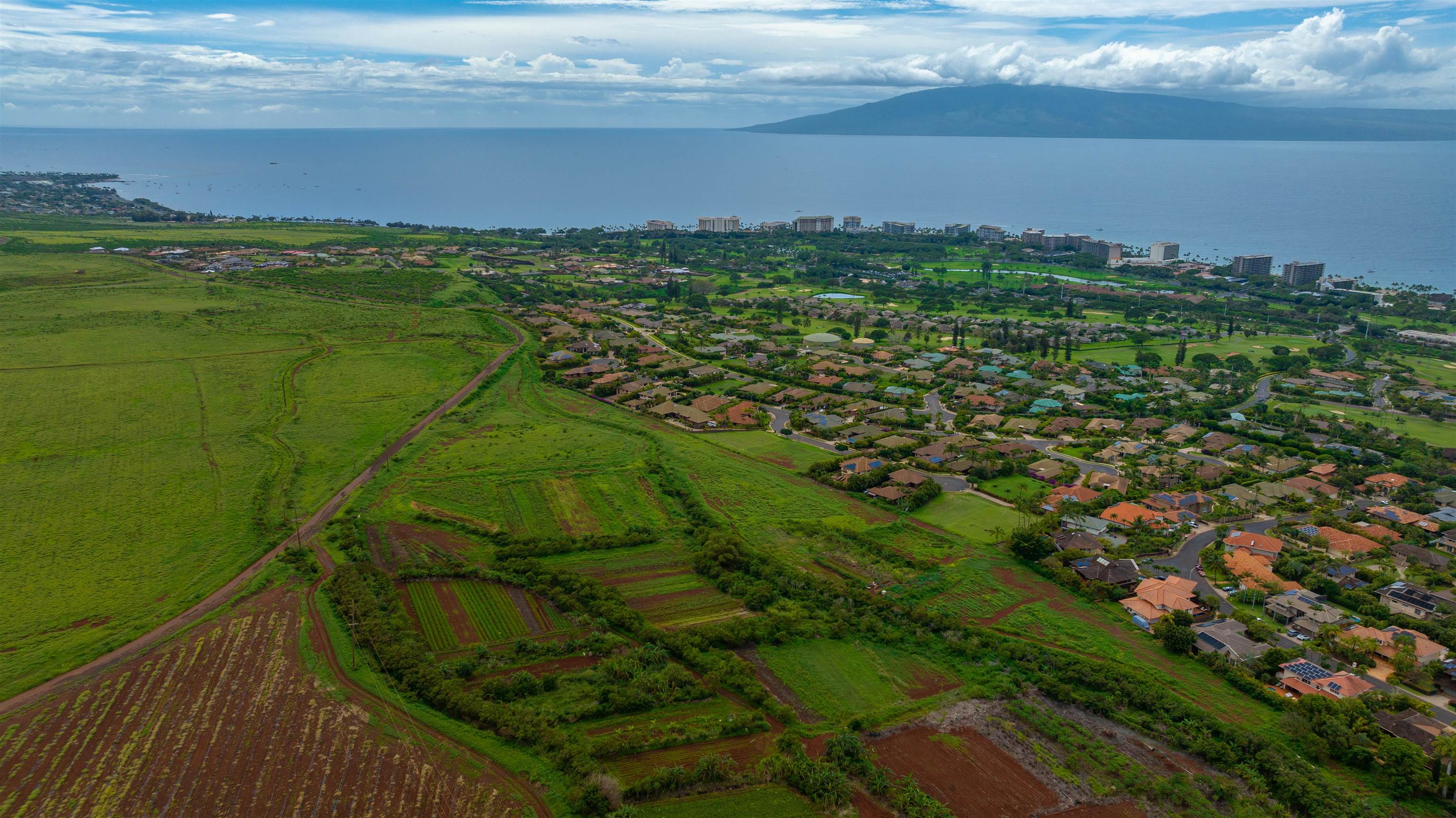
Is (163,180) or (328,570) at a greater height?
(163,180)

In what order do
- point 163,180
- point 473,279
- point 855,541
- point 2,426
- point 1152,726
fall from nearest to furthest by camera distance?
1. point 1152,726
2. point 855,541
3. point 2,426
4. point 473,279
5. point 163,180

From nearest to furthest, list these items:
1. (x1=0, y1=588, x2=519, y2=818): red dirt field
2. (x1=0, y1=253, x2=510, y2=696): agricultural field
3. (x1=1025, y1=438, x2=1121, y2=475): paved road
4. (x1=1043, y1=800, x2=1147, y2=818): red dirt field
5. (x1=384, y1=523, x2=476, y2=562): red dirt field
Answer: (x1=0, y1=588, x2=519, y2=818): red dirt field
(x1=1043, y1=800, x2=1147, y2=818): red dirt field
(x1=0, y1=253, x2=510, y2=696): agricultural field
(x1=384, y1=523, x2=476, y2=562): red dirt field
(x1=1025, y1=438, x2=1121, y2=475): paved road

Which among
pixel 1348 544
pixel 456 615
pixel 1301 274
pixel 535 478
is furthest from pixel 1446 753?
pixel 1301 274

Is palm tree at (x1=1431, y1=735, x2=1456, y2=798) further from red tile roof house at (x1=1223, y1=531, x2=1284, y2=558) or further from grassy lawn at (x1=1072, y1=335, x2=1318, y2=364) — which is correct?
grassy lawn at (x1=1072, y1=335, x2=1318, y2=364)

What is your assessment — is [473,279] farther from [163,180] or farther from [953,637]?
[163,180]

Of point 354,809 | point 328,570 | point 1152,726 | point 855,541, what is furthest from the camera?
point 855,541

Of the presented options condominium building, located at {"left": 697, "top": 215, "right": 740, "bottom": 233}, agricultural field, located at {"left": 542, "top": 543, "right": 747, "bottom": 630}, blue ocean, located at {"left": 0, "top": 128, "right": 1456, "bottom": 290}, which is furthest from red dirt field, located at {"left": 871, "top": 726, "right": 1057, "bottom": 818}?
condominium building, located at {"left": 697, "top": 215, "right": 740, "bottom": 233}

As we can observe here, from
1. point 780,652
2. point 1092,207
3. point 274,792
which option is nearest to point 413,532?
point 274,792

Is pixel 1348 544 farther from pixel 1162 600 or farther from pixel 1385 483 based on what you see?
pixel 1162 600
